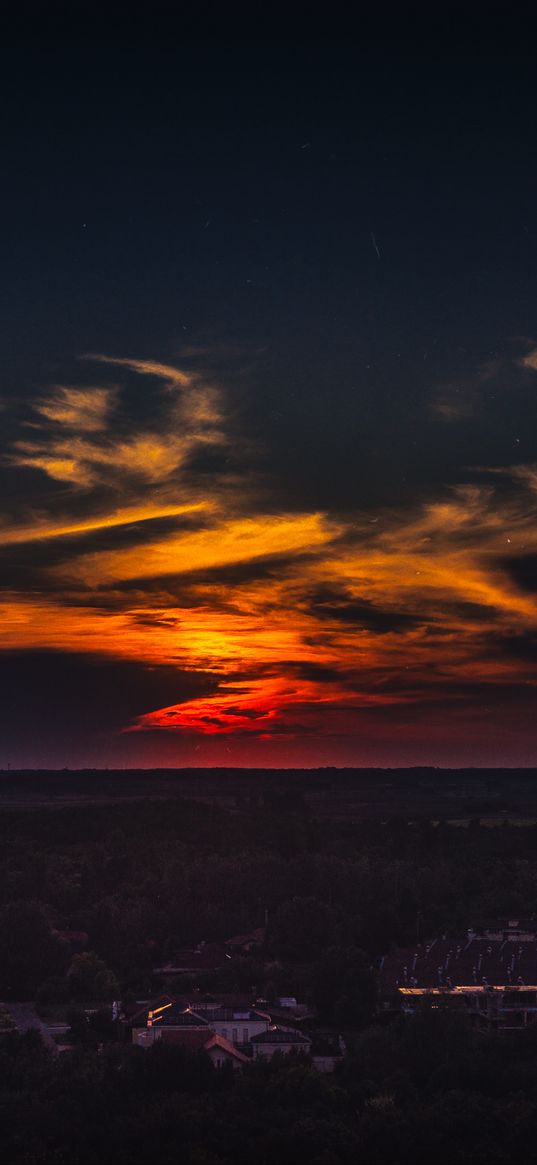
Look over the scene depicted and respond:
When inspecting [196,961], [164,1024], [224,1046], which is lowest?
[224,1046]

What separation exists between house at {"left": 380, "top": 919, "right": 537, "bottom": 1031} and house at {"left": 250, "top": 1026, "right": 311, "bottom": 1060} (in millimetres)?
3146

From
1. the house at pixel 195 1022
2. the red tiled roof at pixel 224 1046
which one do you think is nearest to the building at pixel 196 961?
the house at pixel 195 1022

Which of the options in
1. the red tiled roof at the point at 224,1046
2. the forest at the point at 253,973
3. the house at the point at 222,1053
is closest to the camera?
the forest at the point at 253,973

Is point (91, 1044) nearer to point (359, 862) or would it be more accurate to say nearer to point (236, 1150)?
point (236, 1150)

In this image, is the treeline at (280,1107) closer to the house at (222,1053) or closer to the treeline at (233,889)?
the house at (222,1053)

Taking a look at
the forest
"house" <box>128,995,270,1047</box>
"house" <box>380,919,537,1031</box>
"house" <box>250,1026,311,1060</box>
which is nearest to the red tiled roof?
"house" <box>250,1026,311,1060</box>

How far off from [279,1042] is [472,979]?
11.6 m

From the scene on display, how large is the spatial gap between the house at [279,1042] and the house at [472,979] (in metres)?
3.15

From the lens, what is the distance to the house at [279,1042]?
36.2m

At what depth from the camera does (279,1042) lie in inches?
1469

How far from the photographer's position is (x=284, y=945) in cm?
5675

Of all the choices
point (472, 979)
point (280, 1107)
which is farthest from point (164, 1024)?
point (472, 979)

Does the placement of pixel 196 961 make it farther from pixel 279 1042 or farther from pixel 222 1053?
pixel 222 1053

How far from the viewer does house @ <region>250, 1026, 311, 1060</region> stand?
36219 millimetres
